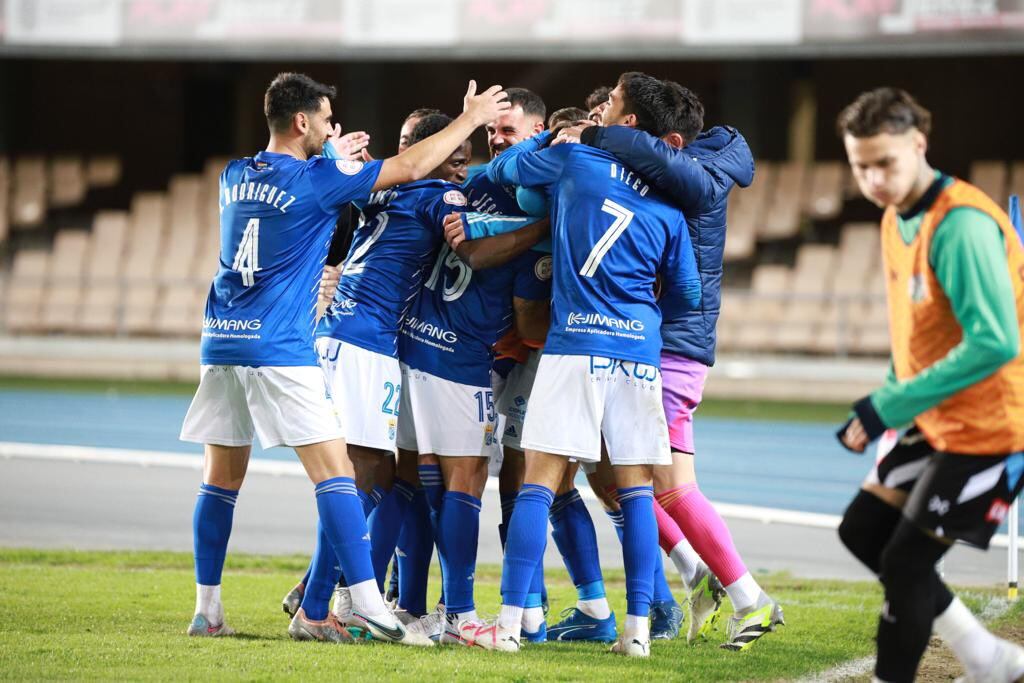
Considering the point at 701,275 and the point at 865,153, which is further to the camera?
the point at 701,275

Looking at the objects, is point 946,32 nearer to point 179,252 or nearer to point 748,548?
point 748,548

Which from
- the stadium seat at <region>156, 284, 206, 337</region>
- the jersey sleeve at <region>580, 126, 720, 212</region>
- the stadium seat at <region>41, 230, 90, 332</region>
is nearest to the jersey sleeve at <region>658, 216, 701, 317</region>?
the jersey sleeve at <region>580, 126, 720, 212</region>

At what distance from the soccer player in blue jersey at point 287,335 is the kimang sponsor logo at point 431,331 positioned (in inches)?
18.5

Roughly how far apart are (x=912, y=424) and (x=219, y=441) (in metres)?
2.70

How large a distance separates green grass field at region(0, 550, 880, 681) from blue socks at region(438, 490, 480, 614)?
0.91 ft

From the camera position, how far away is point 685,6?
1662 cm

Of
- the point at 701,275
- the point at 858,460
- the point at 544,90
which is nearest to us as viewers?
the point at 701,275

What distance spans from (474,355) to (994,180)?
14360mm

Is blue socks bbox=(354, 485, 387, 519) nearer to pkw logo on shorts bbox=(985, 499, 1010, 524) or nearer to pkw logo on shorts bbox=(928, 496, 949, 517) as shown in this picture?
pkw logo on shorts bbox=(928, 496, 949, 517)

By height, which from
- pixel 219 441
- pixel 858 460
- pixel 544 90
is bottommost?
pixel 858 460

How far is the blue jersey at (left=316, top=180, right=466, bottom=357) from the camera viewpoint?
5.34 metres

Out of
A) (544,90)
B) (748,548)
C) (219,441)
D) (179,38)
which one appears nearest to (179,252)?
(179,38)

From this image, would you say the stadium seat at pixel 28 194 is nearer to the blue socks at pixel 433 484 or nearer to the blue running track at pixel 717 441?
the blue running track at pixel 717 441

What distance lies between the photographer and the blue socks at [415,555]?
546 cm
